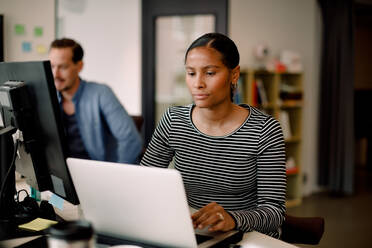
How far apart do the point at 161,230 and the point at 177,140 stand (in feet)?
2.35

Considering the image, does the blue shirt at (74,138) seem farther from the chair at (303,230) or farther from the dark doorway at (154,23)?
the dark doorway at (154,23)

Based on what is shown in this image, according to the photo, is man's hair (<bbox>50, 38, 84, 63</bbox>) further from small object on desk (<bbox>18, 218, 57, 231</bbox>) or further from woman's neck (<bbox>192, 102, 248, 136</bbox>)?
small object on desk (<bbox>18, 218, 57, 231</bbox>)

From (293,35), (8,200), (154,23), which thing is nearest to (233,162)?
(8,200)

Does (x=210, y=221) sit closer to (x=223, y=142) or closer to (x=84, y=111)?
(x=223, y=142)

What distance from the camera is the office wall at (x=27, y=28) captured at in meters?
3.14

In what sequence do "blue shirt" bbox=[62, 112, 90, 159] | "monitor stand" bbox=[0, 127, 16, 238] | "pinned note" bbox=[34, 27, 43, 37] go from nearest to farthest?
"monitor stand" bbox=[0, 127, 16, 238] < "blue shirt" bbox=[62, 112, 90, 159] < "pinned note" bbox=[34, 27, 43, 37]

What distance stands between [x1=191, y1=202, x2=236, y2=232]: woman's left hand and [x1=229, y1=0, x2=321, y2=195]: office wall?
12.5 feet

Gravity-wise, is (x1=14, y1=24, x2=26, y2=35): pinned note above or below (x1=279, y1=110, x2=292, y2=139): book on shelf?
above

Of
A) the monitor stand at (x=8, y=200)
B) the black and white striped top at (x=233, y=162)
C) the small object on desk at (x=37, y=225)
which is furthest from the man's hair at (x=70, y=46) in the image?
the small object on desk at (x=37, y=225)

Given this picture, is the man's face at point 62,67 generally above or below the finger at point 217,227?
above

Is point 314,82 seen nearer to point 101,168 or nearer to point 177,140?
point 177,140

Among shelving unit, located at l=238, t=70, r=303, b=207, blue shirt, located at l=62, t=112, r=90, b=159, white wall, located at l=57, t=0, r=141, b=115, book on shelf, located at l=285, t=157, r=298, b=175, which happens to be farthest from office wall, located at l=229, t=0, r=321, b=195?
blue shirt, located at l=62, t=112, r=90, b=159

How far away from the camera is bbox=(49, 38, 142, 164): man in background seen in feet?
8.32

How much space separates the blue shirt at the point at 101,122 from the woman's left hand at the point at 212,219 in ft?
4.79
